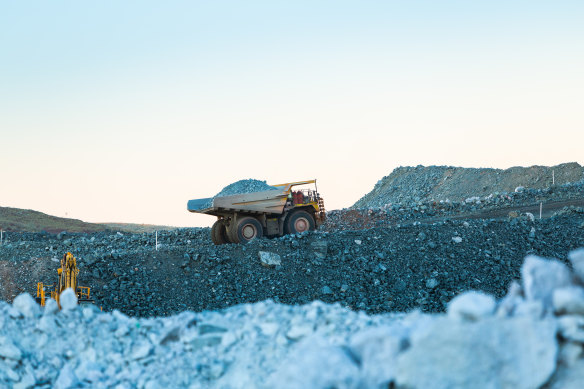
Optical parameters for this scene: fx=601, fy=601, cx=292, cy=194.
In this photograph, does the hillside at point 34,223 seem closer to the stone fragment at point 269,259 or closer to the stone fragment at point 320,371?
the stone fragment at point 269,259

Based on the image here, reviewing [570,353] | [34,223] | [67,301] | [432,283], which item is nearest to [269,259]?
[432,283]

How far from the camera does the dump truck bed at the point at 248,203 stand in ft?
60.7

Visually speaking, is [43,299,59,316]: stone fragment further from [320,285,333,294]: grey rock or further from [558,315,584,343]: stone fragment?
[320,285,333,294]: grey rock

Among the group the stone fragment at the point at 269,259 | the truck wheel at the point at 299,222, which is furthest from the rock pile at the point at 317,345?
the truck wheel at the point at 299,222

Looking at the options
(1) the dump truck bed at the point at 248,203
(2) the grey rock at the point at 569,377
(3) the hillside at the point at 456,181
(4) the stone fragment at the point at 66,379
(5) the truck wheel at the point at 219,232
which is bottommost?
(4) the stone fragment at the point at 66,379

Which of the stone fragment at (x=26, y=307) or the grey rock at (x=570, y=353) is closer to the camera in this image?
the grey rock at (x=570, y=353)

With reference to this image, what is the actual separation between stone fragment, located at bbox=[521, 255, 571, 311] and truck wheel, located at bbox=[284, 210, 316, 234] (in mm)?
13815

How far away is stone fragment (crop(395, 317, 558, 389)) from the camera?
5.23 meters

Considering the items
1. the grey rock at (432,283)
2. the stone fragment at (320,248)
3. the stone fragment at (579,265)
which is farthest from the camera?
the stone fragment at (320,248)

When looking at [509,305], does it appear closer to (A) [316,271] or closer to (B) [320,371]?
(B) [320,371]

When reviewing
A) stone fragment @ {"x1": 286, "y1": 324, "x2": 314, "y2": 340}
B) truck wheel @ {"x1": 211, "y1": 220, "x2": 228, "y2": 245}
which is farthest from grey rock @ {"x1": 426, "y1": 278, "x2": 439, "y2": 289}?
stone fragment @ {"x1": 286, "y1": 324, "x2": 314, "y2": 340}

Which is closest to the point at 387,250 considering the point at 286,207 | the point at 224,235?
the point at 286,207

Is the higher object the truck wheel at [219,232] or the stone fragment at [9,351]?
the truck wheel at [219,232]

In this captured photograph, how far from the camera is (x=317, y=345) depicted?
5938mm
